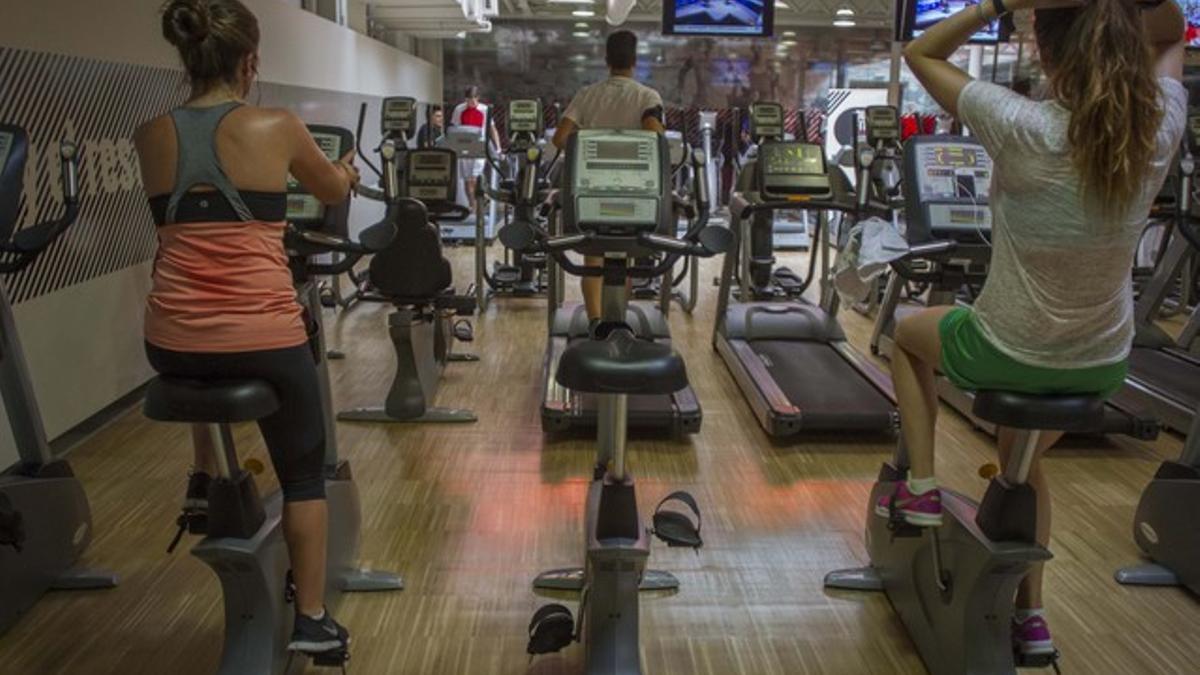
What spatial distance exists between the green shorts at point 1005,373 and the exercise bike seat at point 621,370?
640mm

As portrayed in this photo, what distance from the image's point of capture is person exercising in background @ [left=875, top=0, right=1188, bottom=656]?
1.93 metres

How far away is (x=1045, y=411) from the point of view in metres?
2.12

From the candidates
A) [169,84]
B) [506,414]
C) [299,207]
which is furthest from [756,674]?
[169,84]

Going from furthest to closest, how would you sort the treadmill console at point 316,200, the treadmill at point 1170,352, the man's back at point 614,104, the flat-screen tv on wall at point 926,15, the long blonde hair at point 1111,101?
the flat-screen tv on wall at point 926,15
the man's back at point 614,104
the treadmill at point 1170,352
the treadmill console at point 316,200
the long blonde hair at point 1111,101

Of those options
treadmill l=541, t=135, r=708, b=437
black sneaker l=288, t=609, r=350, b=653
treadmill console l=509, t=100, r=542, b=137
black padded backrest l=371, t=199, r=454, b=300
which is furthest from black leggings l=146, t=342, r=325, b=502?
treadmill console l=509, t=100, r=542, b=137

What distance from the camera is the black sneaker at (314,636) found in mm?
2279

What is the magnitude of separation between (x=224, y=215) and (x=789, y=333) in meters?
4.14

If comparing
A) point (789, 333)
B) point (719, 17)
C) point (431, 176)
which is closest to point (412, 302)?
point (431, 176)

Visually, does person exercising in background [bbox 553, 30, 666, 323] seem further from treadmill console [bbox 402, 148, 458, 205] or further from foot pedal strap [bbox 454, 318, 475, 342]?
foot pedal strap [bbox 454, 318, 475, 342]

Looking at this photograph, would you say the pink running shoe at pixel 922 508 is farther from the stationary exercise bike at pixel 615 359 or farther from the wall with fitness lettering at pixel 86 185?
the wall with fitness lettering at pixel 86 185

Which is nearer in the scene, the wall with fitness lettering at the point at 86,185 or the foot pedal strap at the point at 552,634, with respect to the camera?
the foot pedal strap at the point at 552,634

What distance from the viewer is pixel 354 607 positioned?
9.55 feet

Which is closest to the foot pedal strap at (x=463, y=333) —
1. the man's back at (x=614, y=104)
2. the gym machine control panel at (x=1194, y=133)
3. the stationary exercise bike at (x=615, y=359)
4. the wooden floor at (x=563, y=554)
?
the wooden floor at (x=563, y=554)

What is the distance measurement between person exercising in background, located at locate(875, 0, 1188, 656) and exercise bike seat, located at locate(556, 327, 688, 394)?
0.65 metres
